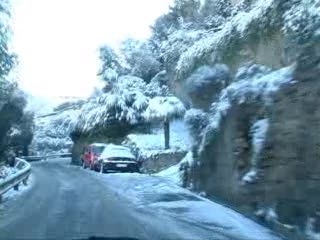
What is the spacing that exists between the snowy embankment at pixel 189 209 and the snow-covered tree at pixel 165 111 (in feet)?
56.0

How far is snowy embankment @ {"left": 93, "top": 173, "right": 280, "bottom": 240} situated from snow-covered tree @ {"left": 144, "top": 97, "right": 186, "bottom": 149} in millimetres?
17060

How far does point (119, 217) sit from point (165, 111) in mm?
27262

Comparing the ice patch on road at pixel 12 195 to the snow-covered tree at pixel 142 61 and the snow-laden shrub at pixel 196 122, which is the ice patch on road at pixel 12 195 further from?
the snow-covered tree at pixel 142 61

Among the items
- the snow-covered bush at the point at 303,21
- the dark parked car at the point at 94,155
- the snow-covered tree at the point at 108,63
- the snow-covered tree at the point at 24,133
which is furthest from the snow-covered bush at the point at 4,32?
the snow-covered tree at the point at 24,133

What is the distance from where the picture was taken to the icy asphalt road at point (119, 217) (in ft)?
36.5

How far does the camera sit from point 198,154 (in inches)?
747

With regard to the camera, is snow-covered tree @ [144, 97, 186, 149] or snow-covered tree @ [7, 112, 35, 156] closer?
snow-covered tree @ [144, 97, 186, 149]

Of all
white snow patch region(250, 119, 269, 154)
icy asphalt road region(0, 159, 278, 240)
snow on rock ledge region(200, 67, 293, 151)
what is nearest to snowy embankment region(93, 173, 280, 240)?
icy asphalt road region(0, 159, 278, 240)

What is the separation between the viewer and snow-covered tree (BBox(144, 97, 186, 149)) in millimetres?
39875

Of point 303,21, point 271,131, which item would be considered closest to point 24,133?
point 303,21

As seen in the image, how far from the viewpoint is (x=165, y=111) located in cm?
4072

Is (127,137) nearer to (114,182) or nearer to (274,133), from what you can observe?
(114,182)

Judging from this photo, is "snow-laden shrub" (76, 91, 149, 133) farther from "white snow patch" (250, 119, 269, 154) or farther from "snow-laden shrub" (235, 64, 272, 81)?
"white snow patch" (250, 119, 269, 154)

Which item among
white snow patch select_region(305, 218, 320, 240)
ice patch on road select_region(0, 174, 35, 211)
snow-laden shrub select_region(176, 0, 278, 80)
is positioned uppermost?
snow-laden shrub select_region(176, 0, 278, 80)
